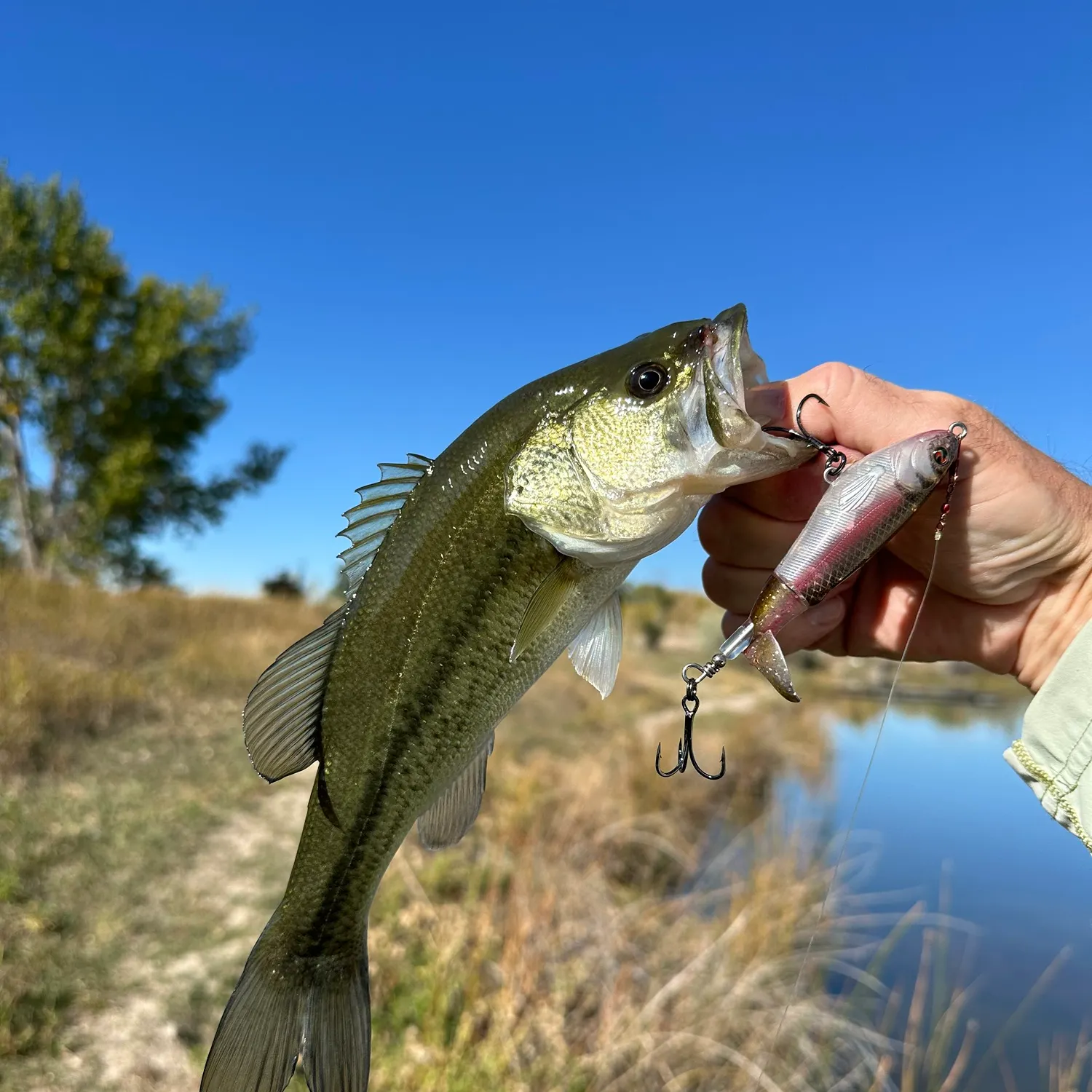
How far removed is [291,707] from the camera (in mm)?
1667

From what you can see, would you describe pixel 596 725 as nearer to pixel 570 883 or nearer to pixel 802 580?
pixel 570 883

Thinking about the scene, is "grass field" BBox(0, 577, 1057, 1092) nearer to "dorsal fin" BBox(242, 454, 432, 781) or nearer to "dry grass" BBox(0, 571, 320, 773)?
"dry grass" BBox(0, 571, 320, 773)

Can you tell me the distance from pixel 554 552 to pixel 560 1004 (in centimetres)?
338

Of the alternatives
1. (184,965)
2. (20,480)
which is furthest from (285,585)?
(184,965)

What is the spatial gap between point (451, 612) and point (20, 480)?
73.7ft

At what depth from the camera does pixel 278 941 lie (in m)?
1.64

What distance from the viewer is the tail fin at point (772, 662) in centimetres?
164

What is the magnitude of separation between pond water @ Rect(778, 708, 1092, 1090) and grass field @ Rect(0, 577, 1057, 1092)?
1.97ft

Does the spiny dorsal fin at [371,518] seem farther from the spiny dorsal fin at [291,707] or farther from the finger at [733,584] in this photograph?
the finger at [733,584]

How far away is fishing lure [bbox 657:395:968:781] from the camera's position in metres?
1.69

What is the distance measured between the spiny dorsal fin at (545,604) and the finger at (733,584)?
1062mm

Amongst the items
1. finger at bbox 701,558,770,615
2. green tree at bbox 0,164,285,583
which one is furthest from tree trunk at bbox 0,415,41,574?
finger at bbox 701,558,770,615

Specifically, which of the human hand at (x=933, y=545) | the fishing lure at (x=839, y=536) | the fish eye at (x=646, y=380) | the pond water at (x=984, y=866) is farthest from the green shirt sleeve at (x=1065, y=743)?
the pond water at (x=984, y=866)

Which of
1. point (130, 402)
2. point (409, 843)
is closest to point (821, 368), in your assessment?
point (409, 843)
